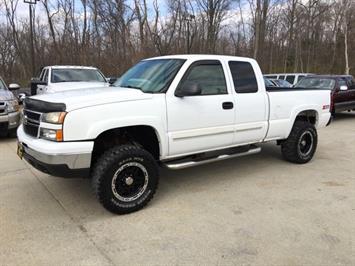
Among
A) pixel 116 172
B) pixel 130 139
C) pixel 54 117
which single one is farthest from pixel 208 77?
pixel 54 117

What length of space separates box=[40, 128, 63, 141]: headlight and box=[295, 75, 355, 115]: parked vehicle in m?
10.6

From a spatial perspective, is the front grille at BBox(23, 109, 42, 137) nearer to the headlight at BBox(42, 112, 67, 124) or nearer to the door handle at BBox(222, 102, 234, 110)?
the headlight at BBox(42, 112, 67, 124)

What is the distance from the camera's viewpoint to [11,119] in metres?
8.52

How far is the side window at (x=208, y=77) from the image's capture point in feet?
15.7

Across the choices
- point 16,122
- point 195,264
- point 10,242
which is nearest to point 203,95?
point 195,264

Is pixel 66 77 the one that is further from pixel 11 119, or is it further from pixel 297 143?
pixel 297 143

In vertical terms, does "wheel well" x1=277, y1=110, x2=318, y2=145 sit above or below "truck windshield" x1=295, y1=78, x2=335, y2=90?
below

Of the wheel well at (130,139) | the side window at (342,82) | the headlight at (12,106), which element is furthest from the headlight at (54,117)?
the side window at (342,82)

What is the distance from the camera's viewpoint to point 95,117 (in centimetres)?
388

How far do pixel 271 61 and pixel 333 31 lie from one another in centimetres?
855

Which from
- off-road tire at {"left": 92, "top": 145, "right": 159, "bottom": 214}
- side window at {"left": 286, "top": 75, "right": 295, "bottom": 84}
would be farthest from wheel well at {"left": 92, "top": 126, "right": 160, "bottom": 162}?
side window at {"left": 286, "top": 75, "right": 295, "bottom": 84}

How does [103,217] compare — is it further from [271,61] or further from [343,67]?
[343,67]

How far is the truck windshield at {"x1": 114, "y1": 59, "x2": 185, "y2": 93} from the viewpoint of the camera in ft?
15.1

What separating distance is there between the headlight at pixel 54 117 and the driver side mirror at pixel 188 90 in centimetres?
148
